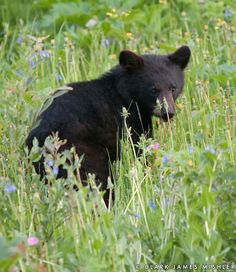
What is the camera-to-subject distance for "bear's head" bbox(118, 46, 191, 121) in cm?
724

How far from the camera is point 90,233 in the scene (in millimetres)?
4422

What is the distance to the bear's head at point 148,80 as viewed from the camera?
7.24 m

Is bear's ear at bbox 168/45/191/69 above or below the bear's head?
above

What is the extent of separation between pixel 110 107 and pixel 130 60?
0.47m

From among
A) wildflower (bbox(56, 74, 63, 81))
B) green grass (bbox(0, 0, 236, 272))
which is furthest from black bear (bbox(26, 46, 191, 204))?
wildflower (bbox(56, 74, 63, 81))

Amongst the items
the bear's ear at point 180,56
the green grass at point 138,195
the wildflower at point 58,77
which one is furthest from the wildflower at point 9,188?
the wildflower at point 58,77

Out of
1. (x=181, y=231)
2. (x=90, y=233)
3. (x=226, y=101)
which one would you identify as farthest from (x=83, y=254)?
(x=226, y=101)

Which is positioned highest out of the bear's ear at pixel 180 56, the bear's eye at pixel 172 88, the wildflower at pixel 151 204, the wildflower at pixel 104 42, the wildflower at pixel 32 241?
the wildflower at pixel 104 42

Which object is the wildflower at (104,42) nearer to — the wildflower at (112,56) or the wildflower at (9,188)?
the wildflower at (112,56)

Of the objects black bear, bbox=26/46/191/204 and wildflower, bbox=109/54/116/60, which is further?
wildflower, bbox=109/54/116/60

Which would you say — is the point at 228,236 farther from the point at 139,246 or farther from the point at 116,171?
the point at 116,171

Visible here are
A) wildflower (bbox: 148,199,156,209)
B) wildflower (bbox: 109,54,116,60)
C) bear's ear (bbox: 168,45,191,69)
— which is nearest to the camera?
wildflower (bbox: 148,199,156,209)

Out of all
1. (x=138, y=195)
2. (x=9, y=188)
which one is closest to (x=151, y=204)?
(x=138, y=195)

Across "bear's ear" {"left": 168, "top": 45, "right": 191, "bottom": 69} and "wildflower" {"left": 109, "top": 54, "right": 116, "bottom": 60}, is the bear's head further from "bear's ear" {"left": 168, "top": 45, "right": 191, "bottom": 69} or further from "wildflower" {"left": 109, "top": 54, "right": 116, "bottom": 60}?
"wildflower" {"left": 109, "top": 54, "right": 116, "bottom": 60}
